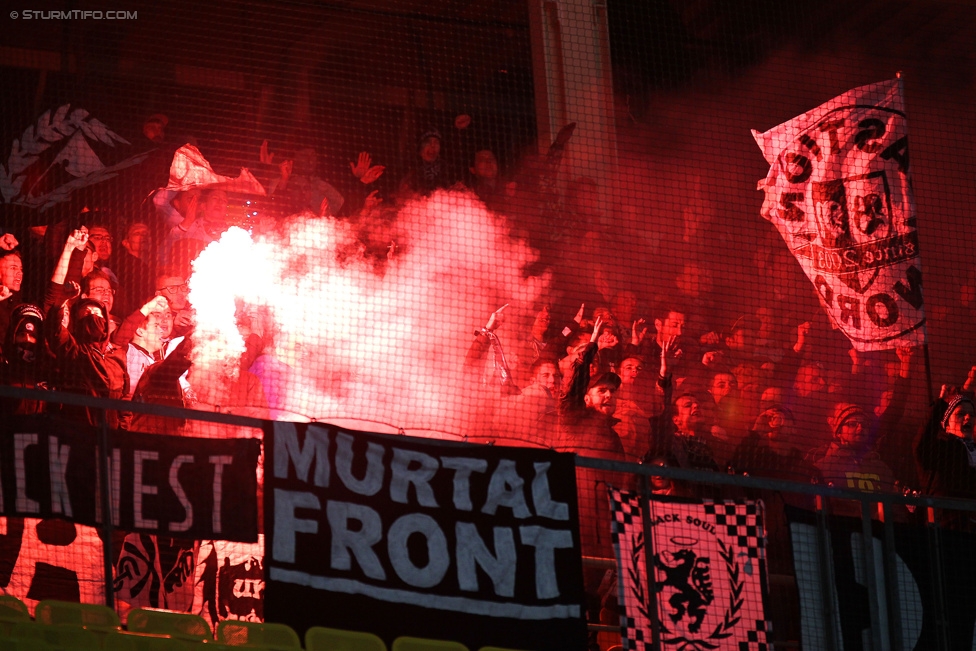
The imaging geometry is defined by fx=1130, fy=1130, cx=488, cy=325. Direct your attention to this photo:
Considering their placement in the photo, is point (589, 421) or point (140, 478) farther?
point (589, 421)

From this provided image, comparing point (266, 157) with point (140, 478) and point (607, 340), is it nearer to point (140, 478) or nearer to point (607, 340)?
point (607, 340)

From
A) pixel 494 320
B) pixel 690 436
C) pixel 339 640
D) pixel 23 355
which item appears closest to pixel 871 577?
pixel 690 436

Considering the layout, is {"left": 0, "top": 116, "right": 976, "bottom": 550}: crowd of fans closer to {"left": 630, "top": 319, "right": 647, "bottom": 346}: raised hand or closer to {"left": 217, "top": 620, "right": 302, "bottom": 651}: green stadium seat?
{"left": 630, "top": 319, "right": 647, "bottom": 346}: raised hand

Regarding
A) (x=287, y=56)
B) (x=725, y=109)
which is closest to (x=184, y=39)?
(x=287, y=56)

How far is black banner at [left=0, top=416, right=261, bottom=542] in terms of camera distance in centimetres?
374

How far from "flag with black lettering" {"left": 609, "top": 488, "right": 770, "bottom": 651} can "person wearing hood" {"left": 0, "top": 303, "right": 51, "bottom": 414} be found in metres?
3.29

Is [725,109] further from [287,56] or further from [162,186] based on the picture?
[162,186]

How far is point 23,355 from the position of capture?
18.9 feet

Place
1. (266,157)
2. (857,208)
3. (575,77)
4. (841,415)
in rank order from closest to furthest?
(841,415) → (857,208) → (266,157) → (575,77)

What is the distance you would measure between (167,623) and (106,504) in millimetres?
491

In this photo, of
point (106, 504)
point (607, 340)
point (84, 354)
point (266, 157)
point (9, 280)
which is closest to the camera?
point (106, 504)

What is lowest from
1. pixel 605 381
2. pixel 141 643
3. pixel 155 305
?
pixel 141 643

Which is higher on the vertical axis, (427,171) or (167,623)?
(427,171)

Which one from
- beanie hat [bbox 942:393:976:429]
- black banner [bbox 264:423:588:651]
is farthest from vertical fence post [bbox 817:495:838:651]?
beanie hat [bbox 942:393:976:429]
